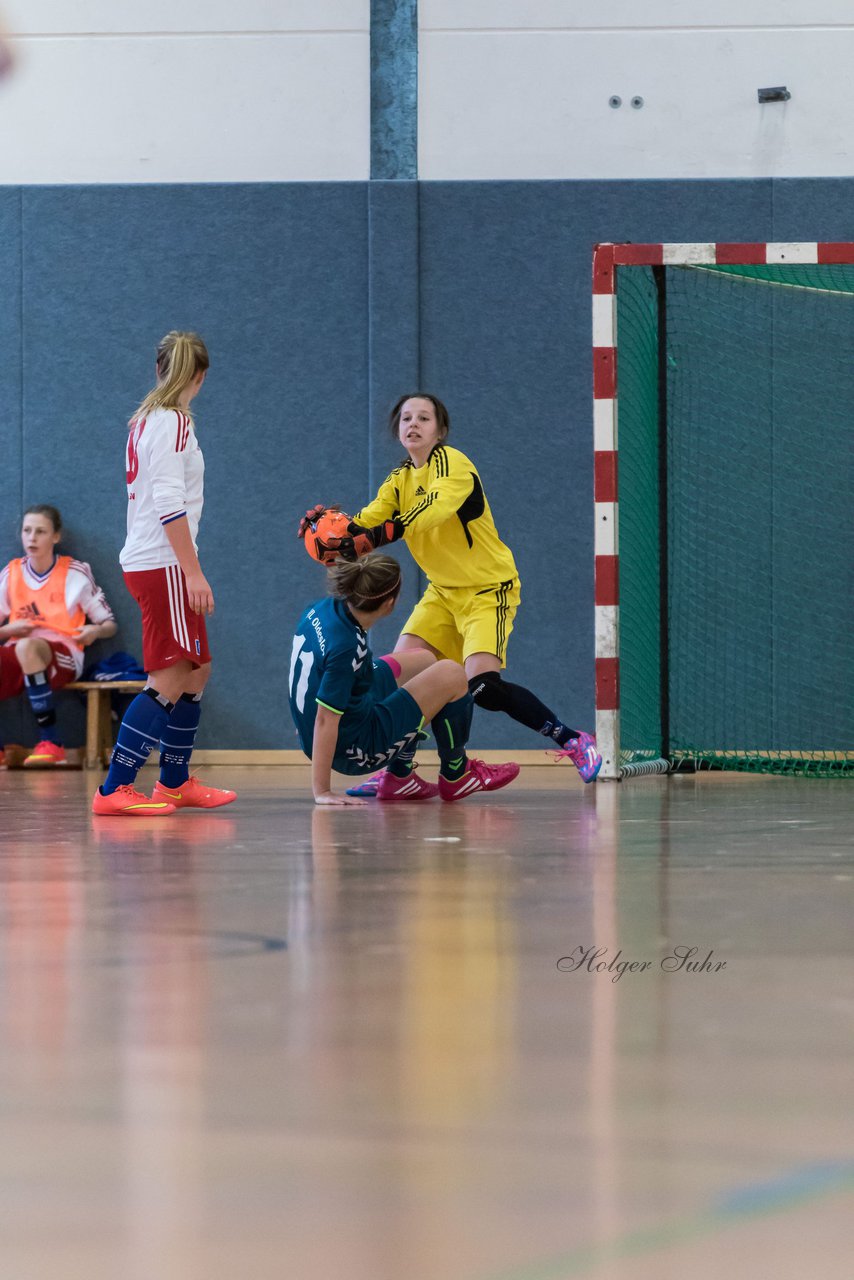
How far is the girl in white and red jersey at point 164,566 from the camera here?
4.21 m

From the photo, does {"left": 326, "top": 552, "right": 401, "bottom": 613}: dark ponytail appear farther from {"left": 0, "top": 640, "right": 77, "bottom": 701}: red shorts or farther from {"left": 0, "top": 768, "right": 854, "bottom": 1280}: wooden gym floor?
{"left": 0, "top": 640, "right": 77, "bottom": 701}: red shorts

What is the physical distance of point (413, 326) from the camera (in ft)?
24.5

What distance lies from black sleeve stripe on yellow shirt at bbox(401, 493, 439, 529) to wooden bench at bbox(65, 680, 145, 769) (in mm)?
2734

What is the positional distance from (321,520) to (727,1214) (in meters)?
3.65

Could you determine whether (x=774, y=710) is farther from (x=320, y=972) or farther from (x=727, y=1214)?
(x=727, y=1214)

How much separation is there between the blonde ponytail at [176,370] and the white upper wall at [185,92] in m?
3.50

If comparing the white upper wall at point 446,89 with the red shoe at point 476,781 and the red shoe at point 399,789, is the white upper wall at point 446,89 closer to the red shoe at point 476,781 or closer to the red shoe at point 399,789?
the red shoe at point 476,781

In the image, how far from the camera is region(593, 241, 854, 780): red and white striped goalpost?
551 cm

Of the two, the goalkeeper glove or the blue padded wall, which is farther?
the blue padded wall

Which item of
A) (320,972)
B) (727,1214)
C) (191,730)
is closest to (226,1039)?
(320,972)

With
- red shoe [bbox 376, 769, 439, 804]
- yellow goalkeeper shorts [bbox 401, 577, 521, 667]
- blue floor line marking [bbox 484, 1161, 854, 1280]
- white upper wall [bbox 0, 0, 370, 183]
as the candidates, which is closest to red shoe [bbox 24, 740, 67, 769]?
yellow goalkeeper shorts [bbox 401, 577, 521, 667]

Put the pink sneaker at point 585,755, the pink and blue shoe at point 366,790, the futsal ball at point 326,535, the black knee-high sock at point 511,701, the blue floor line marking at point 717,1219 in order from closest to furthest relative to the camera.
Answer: the blue floor line marking at point 717,1219
the futsal ball at point 326,535
the pink and blue shoe at point 366,790
the black knee-high sock at point 511,701
the pink sneaker at point 585,755

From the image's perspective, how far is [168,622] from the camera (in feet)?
13.9
